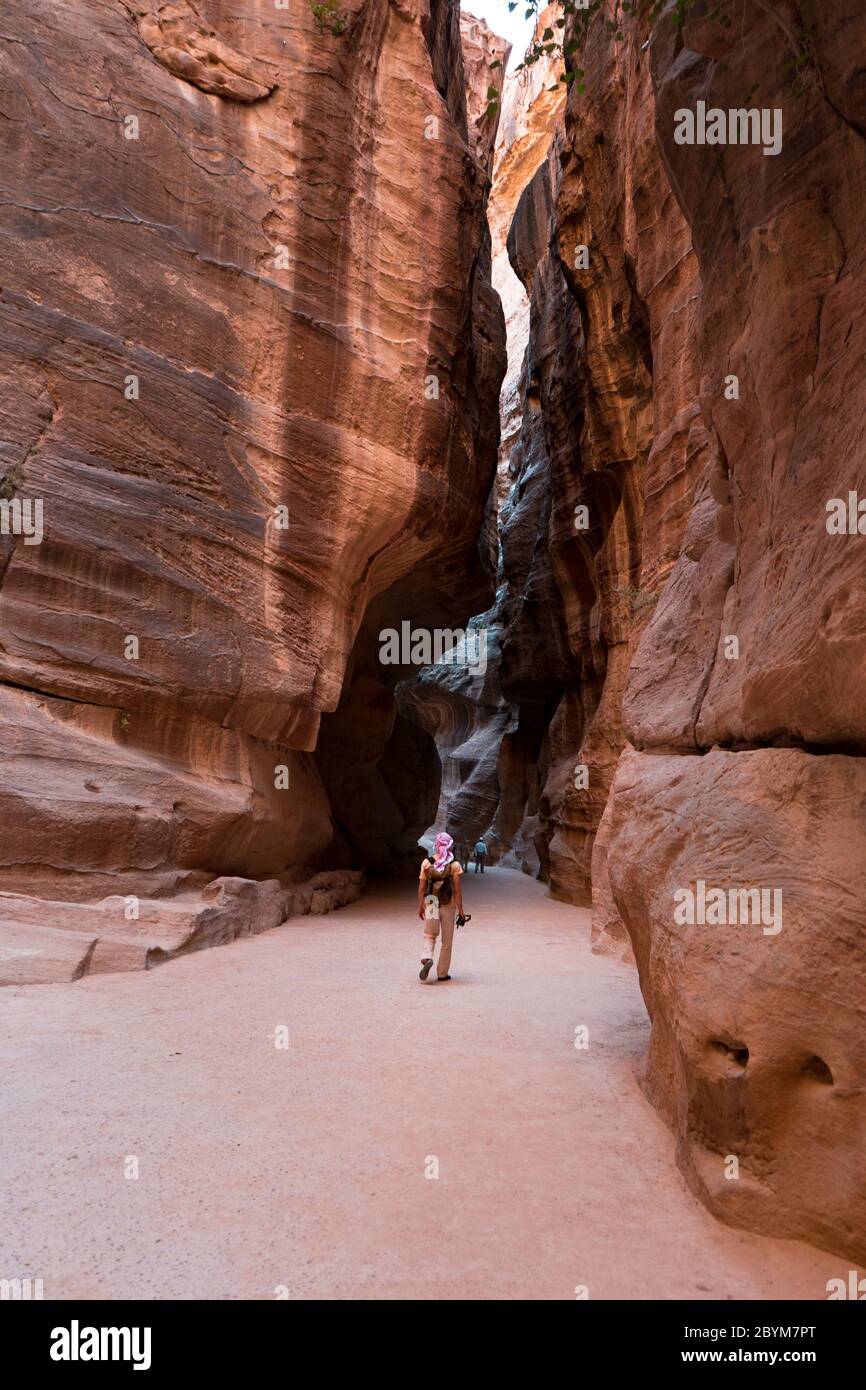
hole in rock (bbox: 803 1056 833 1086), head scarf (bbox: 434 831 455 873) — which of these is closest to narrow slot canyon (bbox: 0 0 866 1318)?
hole in rock (bbox: 803 1056 833 1086)

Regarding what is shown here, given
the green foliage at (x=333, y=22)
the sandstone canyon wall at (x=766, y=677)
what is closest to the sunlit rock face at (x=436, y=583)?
the green foliage at (x=333, y=22)

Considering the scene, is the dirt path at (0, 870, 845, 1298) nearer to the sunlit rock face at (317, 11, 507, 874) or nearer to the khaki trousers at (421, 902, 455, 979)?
the khaki trousers at (421, 902, 455, 979)

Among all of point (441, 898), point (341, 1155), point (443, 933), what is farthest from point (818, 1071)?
point (443, 933)

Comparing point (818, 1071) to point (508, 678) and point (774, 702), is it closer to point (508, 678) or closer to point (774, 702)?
point (774, 702)

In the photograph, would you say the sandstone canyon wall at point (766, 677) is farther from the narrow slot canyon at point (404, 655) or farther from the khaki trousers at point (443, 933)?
the khaki trousers at point (443, 933)

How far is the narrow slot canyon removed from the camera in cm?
319

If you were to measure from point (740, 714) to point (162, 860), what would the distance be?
7.23m

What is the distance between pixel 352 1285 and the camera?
273 centimetres

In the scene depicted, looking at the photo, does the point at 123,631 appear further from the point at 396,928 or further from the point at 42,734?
the point at 396,928

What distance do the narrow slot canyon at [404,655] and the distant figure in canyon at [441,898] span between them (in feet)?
0.22

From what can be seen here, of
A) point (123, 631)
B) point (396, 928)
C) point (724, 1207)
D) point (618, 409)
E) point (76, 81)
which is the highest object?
point (76, 81)

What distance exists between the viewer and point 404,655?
20625mm

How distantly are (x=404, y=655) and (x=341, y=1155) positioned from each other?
677 inches

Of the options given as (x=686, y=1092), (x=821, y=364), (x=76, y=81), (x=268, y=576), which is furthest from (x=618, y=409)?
(x=686, y=1092)
